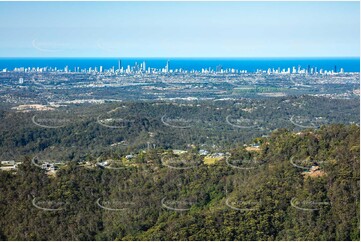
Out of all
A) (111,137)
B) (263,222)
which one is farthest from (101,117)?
(263,222)

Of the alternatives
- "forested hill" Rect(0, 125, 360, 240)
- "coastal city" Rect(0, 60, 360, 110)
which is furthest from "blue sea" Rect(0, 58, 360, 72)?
"forested hill" Rect(0, 125, 360, 240)

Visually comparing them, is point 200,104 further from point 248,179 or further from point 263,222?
point 263,222

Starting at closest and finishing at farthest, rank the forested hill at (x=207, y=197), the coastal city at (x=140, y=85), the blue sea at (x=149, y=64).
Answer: the forested hill at (x=207, y=197) → the blue sea at (x=149, y=64) → the coastal city at (x=140, y=85)

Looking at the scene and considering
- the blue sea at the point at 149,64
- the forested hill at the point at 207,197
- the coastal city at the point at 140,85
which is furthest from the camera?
the coastal city at the point at 140,85

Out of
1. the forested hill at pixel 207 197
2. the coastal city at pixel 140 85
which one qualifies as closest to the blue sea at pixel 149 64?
the coastal city at pixel 140 85

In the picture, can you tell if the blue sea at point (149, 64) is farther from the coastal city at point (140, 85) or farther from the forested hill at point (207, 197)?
the forested hill at point (207, 197)

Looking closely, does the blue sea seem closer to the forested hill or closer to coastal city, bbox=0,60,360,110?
coastal city, bbox=0,60,360,110

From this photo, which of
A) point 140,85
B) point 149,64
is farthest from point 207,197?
point 149,64

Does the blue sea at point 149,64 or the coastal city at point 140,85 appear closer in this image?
the blue sea at point 149,64
